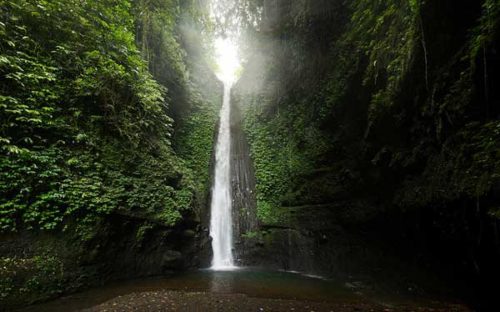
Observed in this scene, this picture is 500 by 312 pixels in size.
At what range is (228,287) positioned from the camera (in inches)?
221

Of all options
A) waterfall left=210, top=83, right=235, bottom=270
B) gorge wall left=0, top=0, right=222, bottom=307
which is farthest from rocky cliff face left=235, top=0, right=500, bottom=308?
gorge wall left=0, top=0, right=222, bottom=307

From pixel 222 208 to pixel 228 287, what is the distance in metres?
5.03

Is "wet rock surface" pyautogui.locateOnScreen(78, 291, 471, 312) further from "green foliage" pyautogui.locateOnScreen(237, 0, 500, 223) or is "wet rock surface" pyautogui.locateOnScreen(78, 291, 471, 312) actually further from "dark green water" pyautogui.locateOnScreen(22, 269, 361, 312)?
"green foliage" pyautogui.locateOnScreen(237, 0, 500, 223)

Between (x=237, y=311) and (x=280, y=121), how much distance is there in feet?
33.1

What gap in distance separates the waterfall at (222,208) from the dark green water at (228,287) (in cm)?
165

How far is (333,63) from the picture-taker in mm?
9891

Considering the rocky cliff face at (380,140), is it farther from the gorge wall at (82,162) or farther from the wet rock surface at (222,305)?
the gorge wall at (82,162)

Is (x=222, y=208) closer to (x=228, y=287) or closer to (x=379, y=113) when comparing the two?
(x=228, y=287)

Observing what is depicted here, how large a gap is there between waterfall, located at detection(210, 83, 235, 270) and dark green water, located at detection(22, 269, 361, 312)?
1652 millimetres

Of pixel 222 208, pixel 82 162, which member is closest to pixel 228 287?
pixel 82 162

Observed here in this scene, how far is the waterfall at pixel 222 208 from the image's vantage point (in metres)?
8.95

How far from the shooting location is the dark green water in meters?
4.45

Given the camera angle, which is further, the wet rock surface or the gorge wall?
the gorge wall

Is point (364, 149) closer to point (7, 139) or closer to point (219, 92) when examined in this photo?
point (7, 139)
